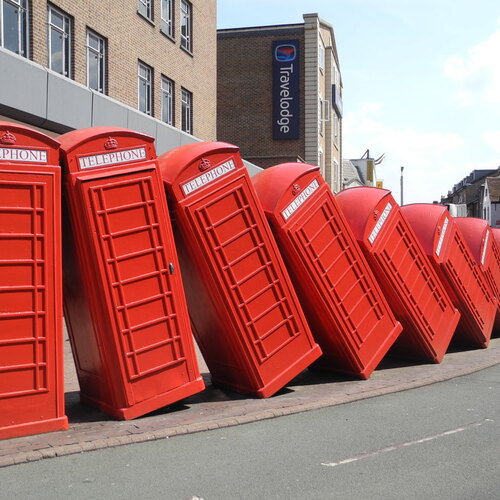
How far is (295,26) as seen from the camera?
124 feet

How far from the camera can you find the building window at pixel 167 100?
21.3m

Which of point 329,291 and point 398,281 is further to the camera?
point 398,281

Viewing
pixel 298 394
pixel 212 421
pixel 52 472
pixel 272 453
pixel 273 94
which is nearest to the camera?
pixel 52 472

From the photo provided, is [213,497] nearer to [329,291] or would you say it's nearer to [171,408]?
[171,408]

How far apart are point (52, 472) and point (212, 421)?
183 cm

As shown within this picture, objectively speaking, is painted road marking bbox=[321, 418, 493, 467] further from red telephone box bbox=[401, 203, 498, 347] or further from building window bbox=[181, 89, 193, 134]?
building window bbox=[181, 89, 193, 134]

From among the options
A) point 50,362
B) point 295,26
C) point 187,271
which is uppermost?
point 295,26

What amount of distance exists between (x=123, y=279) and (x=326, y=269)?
282 centimetres

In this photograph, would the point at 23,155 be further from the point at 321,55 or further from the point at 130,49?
the point at 321,55

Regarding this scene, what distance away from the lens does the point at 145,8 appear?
65.6 ft

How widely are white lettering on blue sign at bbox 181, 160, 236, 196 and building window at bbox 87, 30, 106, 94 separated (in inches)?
418

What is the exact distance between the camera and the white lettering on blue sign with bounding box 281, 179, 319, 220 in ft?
26.4

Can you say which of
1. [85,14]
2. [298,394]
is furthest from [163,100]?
[298,394]

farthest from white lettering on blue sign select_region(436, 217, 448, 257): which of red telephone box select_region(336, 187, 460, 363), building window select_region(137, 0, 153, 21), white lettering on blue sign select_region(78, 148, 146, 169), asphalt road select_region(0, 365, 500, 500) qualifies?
building window select_region(137, 0, 153, 21)
